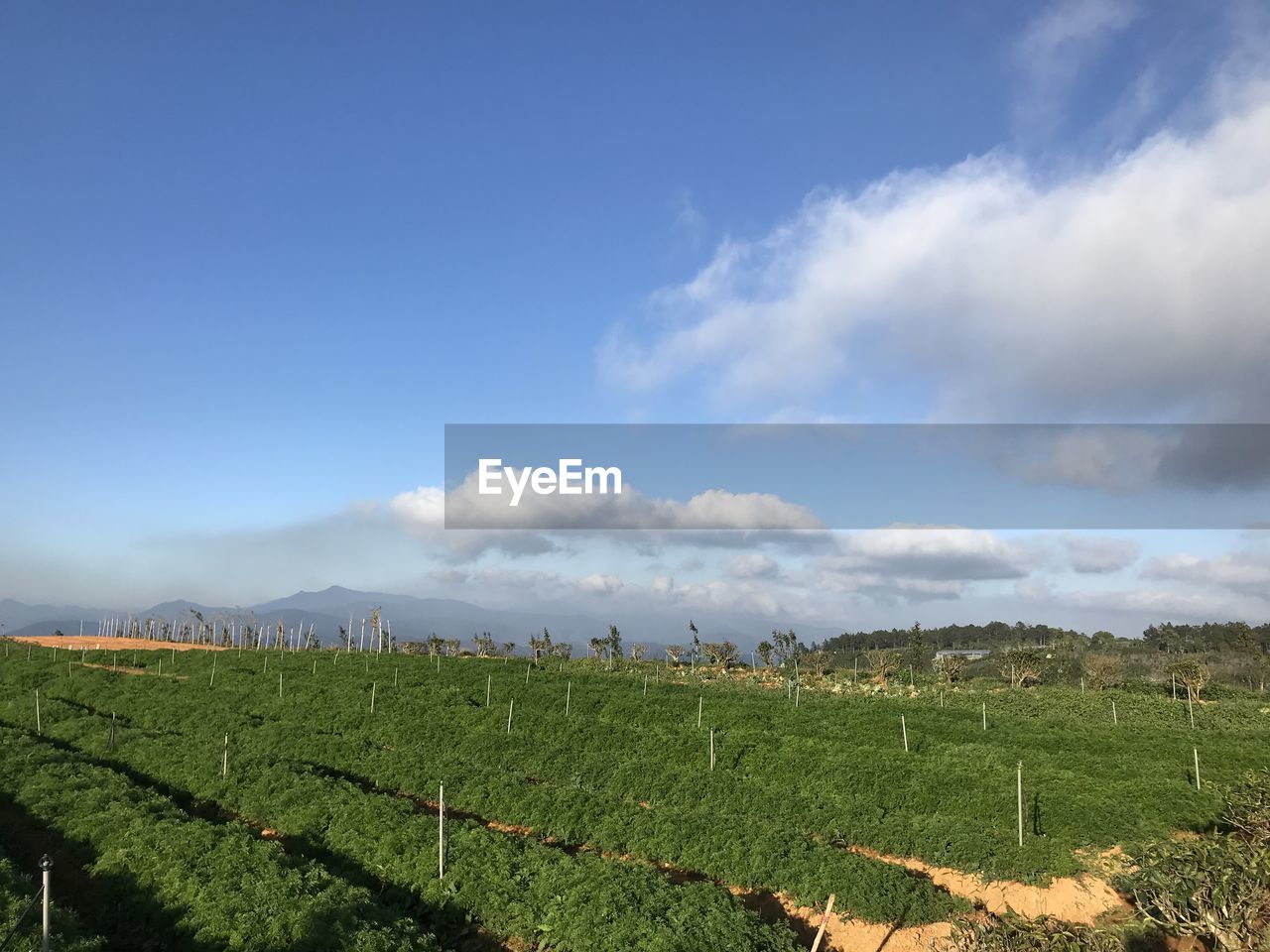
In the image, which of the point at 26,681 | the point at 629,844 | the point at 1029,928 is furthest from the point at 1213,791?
the point at 26,681

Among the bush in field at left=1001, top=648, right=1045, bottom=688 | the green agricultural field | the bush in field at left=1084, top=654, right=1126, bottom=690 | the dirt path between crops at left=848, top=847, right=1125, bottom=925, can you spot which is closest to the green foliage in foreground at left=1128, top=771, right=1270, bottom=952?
the dirt path between crops at left=848, top=847, right=1125, bottom=925

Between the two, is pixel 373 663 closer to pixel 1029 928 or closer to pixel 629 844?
pixel 629 844

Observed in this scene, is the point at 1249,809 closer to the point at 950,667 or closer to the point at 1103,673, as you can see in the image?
the point at 950,667

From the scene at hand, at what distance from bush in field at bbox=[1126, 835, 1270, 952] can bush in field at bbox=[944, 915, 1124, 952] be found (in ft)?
8.79

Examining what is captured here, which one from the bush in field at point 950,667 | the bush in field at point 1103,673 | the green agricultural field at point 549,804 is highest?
the green agricultural field at point 549,804

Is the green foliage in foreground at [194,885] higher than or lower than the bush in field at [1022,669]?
higher

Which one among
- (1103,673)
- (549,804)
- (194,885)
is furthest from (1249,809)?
(1103,673)

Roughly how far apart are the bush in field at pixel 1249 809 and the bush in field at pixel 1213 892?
3.80 metres

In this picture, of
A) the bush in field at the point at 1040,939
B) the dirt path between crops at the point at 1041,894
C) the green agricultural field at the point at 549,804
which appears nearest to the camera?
the bush in field at the point at 1040,939

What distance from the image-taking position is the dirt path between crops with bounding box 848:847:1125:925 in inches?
790

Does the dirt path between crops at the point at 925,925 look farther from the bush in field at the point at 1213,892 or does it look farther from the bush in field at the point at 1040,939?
the bush in field at the point at 1040,939

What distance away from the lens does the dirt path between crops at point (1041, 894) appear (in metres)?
20.1

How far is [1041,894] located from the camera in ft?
67.9

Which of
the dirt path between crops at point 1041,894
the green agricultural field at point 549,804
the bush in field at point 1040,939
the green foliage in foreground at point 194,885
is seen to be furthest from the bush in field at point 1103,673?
the green foliage in foreground at point 194,885
